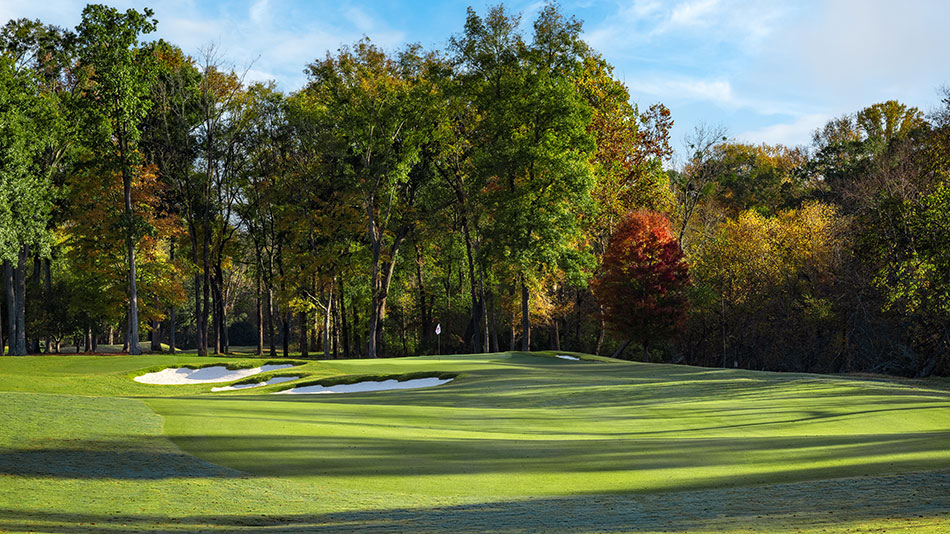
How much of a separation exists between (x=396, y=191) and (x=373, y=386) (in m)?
22.4

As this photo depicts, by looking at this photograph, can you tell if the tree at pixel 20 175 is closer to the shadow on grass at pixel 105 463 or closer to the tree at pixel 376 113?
the tree at pixel 376 113

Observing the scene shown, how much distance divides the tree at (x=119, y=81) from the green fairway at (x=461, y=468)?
24920 millimetres

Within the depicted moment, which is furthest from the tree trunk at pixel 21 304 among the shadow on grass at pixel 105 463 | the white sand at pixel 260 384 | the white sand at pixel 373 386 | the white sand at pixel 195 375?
the shadow on grass at pixel 105 463

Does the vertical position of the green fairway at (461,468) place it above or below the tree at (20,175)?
below

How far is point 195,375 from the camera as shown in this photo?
90.2 ft

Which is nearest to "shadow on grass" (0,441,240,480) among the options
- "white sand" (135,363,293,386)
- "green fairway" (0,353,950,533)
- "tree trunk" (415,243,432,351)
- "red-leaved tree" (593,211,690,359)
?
"green fairway" (0,353,950,533)

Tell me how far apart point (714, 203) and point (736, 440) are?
192 ft

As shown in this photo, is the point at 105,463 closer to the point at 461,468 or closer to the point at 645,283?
the point at 461,468

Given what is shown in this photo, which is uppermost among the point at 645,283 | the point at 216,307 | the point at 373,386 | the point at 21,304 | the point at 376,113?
the point at 376,113

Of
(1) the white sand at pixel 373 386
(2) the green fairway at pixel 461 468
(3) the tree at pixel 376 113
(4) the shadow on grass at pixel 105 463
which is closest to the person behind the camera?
(2) the green fairway at pixel 461 468

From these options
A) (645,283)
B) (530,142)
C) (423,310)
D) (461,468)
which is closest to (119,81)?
(530,142)

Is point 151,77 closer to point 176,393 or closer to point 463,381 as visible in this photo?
point 176,393

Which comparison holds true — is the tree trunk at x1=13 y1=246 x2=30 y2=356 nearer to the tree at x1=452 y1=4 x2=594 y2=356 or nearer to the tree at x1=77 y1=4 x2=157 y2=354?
the tree at x1=77 y1=4 x2=157 y2=354

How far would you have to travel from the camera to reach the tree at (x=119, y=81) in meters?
33.6
